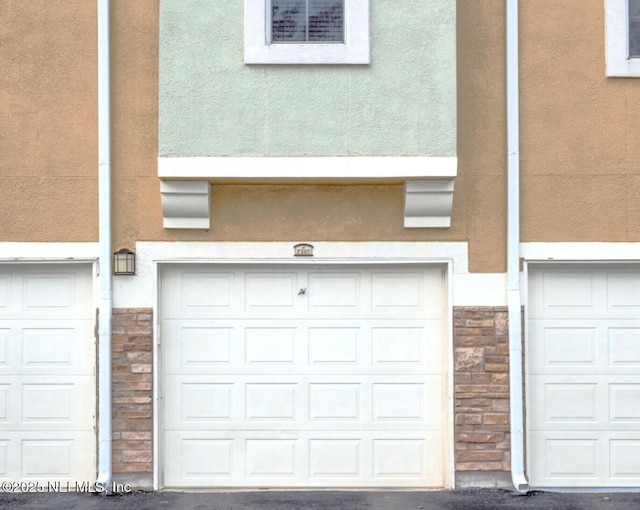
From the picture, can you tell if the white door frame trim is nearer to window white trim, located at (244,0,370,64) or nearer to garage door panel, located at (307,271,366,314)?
garage door panel, located at (307,271,366,314)

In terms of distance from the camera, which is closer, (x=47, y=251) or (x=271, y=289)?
(x=47, y=251)

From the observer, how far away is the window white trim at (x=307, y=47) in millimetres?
7594

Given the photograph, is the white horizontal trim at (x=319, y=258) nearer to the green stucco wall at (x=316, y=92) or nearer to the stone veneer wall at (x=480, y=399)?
the stone veneer wall at (x=480, y=399)

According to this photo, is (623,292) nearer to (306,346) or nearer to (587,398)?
(587,398)

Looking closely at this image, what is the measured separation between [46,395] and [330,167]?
3332 mm

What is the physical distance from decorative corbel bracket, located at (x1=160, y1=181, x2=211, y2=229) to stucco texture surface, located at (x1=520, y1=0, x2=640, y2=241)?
9.43ft

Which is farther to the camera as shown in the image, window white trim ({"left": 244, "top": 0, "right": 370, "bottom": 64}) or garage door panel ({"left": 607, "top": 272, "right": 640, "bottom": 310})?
garage door panel ({"left": 607, "top": 272, "right": 640, "bottom": 310})

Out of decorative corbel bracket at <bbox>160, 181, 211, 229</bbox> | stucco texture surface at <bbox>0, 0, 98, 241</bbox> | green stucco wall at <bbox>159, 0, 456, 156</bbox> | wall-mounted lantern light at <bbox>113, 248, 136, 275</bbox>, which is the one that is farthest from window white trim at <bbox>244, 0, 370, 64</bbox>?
wall-mounted lantern light at <bbox>113, 248, 136, 275</bbox>

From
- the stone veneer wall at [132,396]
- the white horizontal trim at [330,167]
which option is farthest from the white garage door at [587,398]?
the stone veneer wall at [132,396]

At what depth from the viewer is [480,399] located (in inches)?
311

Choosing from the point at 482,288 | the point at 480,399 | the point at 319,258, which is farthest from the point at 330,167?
the point at 480,399

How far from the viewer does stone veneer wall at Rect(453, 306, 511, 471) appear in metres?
7.88

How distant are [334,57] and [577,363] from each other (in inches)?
140

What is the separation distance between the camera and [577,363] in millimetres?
8055
